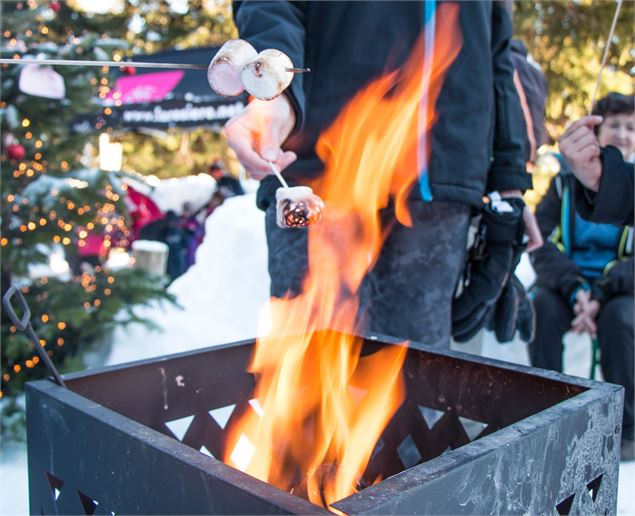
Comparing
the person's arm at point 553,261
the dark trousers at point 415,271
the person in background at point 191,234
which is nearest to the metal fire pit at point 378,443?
the dark trousers at point 415,271

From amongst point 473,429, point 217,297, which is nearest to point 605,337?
point 473,429

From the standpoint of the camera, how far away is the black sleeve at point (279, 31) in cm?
149

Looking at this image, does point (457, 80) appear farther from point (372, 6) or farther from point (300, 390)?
point (300, 390)

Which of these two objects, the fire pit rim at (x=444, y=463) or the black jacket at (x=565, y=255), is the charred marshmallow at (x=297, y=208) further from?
the black jacket at (x=565, y=255)

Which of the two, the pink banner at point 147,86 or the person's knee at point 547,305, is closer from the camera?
the person's knee at point 547,305

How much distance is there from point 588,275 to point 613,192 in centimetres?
126

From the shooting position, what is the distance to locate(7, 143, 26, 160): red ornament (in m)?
3.29

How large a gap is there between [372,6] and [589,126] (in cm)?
88

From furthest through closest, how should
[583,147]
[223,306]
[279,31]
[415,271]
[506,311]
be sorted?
[223,306] < [506,311] < [583,147] < [415,271] < [279,31]

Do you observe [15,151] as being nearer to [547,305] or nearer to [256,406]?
[256,406]

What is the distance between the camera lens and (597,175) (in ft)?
7.45

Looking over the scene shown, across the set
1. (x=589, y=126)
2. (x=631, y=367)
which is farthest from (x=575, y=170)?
(x=631, y=367)

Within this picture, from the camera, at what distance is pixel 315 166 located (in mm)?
1759

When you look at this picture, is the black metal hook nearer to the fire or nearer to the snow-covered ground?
the fire
